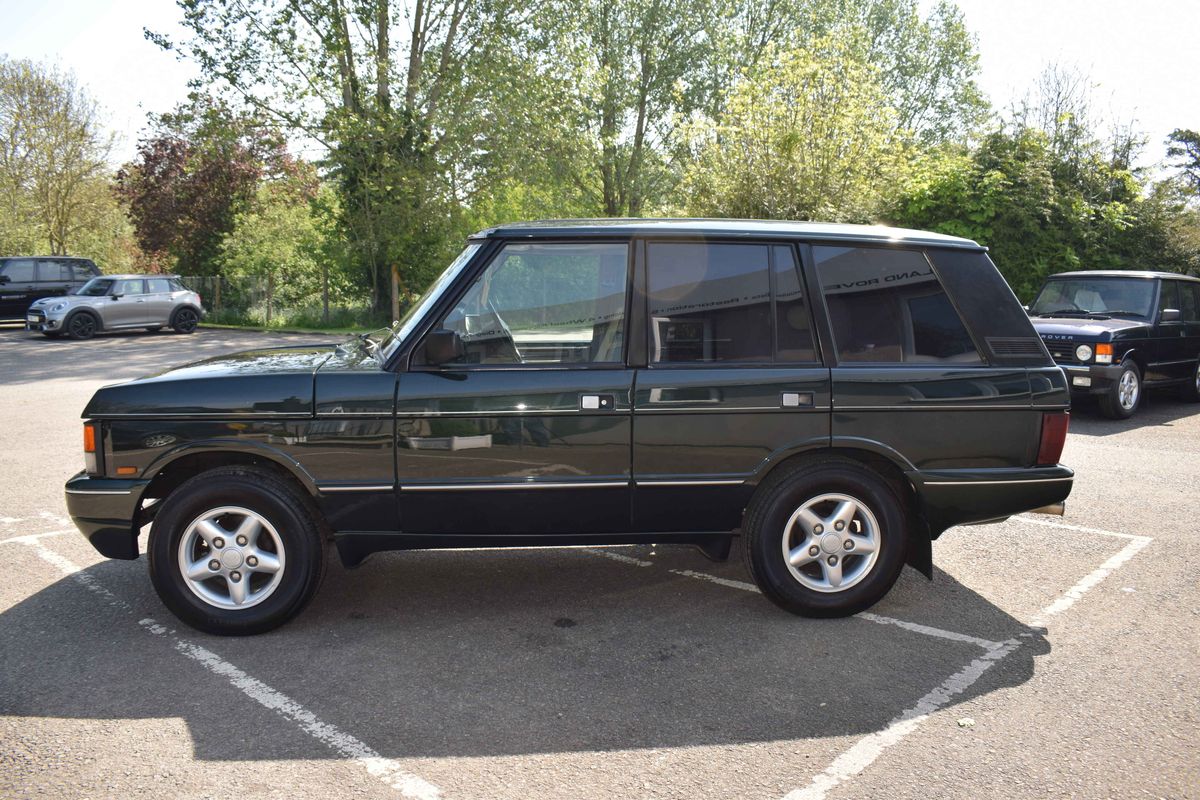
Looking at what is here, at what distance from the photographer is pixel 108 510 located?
14.0 ft

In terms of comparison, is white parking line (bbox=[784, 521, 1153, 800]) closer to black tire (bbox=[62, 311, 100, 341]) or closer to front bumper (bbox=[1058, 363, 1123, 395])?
front bumper (bbox=[1058, 363, 1123, 395])

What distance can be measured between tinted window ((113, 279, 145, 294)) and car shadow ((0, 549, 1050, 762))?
20763 mm

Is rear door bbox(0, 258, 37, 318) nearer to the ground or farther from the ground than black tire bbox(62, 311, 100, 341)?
farther from the ground

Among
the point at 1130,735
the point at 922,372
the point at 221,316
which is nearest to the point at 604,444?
the point at 922,372

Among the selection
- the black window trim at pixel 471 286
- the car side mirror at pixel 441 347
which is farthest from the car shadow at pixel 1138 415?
the car side mirror at pixel 441 347

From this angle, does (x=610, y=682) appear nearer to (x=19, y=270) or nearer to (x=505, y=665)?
(x=505, y=665)

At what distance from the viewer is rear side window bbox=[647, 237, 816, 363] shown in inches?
175

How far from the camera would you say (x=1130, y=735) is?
3.45 m

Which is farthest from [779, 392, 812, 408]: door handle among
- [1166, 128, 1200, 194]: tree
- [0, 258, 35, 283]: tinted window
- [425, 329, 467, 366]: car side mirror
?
[1166, 128, 1200, 194]: tree

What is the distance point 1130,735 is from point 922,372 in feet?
6.09

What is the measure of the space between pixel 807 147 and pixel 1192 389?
9.43 meters

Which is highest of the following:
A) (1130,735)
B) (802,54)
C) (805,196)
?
(802,54)

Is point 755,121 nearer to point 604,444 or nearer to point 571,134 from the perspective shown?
point 571,134

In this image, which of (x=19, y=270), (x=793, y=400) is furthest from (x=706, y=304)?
(x=19, y=270)
